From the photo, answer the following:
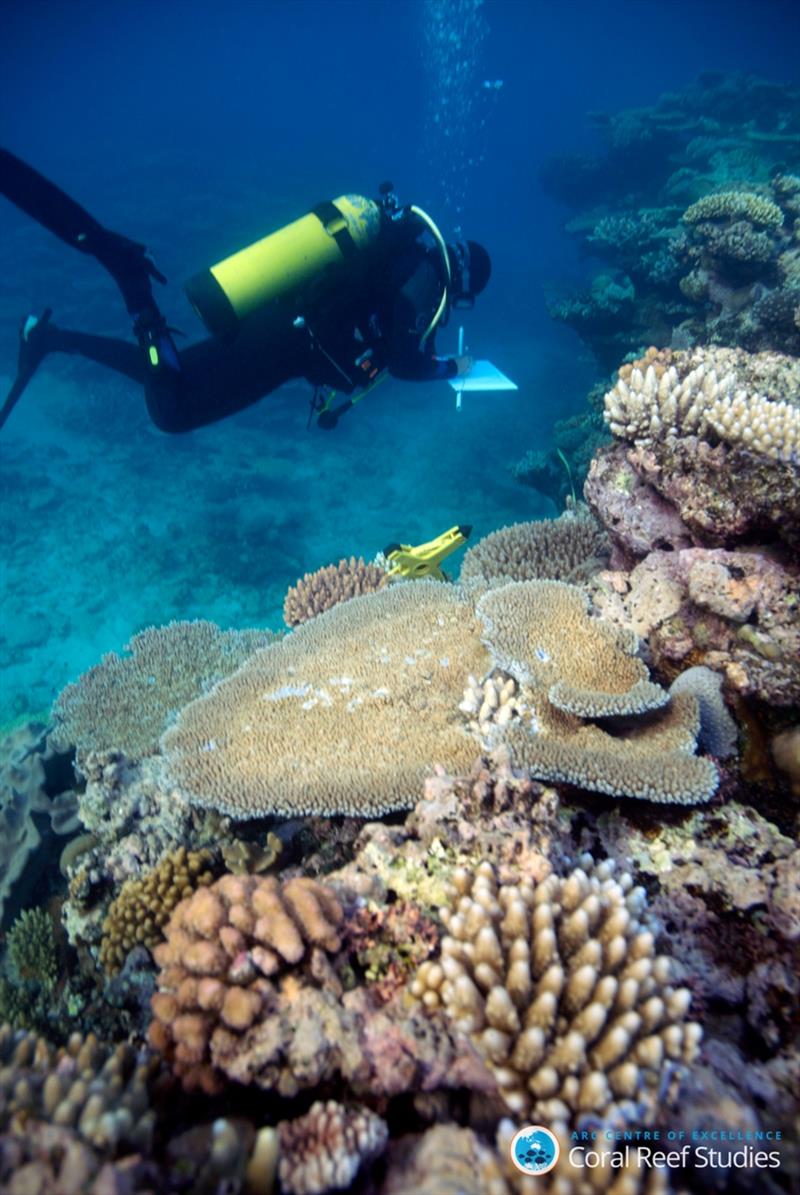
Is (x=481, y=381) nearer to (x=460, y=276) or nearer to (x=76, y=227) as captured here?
(x=460, y=276)

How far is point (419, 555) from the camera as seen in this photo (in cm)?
629

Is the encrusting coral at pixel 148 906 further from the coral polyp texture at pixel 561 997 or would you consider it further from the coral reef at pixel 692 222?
the coral reef at pixel 692 222

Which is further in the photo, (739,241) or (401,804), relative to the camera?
(739,241)

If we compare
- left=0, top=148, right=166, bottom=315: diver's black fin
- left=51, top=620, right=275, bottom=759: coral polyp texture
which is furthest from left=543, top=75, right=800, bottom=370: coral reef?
left=51, top=620, right=275, bottom=759: coral polyp texture

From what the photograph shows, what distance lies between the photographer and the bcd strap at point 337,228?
750 cm

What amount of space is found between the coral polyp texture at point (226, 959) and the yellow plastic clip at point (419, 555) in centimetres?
417

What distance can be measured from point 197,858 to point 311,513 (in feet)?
52.0

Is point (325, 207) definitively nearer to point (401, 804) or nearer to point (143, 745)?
point (143, 745)

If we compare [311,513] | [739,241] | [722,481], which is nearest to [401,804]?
[722,481]

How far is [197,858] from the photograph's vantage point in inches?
130

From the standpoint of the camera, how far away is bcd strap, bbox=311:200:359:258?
7504mm

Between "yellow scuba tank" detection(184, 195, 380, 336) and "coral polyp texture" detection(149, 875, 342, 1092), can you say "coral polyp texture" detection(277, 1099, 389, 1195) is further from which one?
"yellow scuba tank" detection(184, 195, 380, 336)

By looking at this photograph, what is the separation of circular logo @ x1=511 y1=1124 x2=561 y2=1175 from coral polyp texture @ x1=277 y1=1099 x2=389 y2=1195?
433mm

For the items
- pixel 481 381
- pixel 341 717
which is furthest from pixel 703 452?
pixel 481 381
